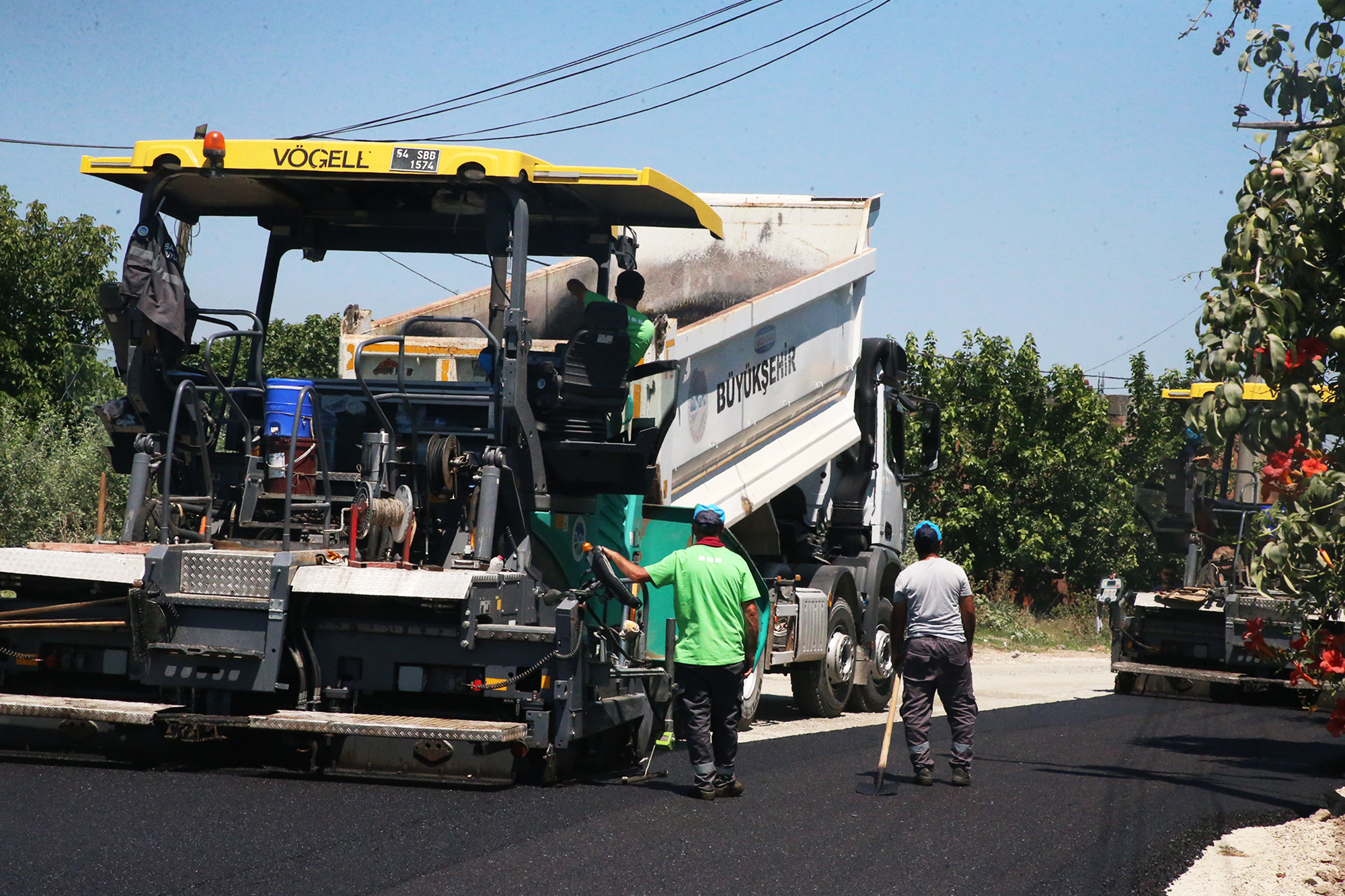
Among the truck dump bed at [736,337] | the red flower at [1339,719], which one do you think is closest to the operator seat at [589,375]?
the truck dump bed at [736,337]

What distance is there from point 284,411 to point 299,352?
5.93 feet

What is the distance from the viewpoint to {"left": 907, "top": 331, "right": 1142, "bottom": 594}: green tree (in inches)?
1097

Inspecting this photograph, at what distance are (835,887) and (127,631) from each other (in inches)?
129

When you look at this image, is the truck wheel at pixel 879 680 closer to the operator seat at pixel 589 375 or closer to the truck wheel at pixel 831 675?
→ the truck wheel at pixel 831 675

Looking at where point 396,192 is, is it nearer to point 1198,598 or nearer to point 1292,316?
point 1292,316

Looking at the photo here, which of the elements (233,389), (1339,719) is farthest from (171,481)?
(1339,719)

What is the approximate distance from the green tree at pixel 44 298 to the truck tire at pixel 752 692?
12.7 m

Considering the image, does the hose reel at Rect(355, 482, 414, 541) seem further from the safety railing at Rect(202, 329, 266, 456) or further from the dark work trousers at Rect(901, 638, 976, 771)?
the dark work trousers at Rect(901, 638, 976, 771)

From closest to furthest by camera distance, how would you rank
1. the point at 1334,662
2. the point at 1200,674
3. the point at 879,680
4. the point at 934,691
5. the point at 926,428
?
1. the point at 1334,662
2. the point at 934,691
3. the point at 879,680
4. the point at 926,428
5. the point at 1200,674

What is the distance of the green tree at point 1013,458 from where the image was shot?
27859mm

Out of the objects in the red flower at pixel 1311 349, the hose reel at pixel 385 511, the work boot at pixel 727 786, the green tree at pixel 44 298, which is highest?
the green tree at pixel 44 298

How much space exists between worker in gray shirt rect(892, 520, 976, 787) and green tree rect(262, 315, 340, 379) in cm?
327

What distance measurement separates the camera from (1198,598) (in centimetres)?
1380

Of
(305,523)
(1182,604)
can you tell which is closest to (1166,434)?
(1182,604)
